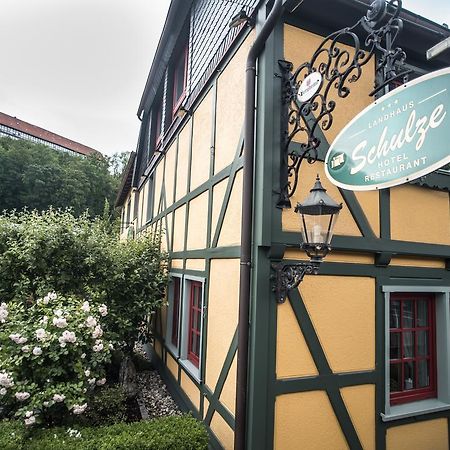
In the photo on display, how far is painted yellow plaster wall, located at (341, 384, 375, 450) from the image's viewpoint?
10.4ft

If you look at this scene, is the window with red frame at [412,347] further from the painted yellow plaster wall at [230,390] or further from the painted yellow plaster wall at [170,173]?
the painted yellow plaster wall at [170,173]

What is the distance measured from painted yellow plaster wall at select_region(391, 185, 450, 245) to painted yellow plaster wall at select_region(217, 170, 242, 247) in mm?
1652

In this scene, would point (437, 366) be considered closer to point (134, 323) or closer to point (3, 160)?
point (134, 323)

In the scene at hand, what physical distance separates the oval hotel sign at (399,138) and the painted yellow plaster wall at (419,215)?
1.67m

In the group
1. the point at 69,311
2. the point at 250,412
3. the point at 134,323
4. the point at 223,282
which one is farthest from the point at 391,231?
the point at 134,323

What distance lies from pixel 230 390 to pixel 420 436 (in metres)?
2.05

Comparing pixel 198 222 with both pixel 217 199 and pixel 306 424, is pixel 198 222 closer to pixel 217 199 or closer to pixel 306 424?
pixel 217 199

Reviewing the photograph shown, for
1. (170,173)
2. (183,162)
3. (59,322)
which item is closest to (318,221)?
(59,322)

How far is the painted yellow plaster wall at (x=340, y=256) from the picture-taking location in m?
3.10

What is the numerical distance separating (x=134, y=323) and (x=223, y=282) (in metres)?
2.86

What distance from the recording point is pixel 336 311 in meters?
3.22

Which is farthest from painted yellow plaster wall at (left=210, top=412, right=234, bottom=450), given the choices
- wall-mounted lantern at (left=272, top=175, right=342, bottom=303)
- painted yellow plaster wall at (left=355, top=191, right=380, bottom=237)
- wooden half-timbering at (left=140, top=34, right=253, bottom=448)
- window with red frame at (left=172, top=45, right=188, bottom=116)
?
window with red frame at (left=172, top=45, right=188, bottom=116)

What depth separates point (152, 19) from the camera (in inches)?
324

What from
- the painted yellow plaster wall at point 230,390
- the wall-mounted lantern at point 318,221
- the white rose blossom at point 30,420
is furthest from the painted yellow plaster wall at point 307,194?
the white rose blossom at point 30,420
